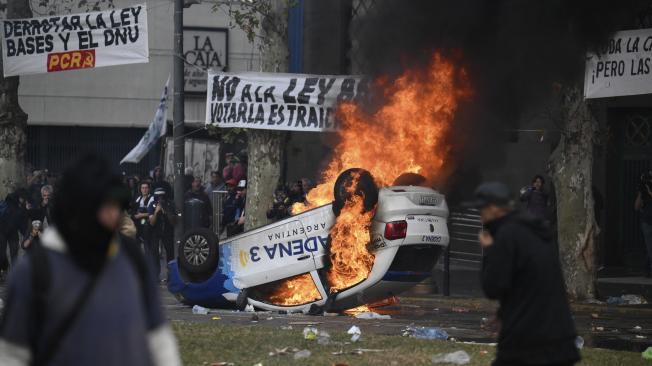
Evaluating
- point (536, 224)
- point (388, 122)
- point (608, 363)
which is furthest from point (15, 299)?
point (388, 122)

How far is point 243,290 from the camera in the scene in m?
12.9

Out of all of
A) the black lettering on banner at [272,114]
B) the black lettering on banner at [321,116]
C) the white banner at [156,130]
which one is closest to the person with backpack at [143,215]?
the black lettering on banner at [272,114]

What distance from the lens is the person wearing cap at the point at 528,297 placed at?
553cm

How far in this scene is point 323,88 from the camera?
57.0 ft

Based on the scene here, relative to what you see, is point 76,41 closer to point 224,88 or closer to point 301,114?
point 224,88

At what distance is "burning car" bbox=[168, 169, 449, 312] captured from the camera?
11875mm

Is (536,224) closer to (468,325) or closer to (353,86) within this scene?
(468,325)

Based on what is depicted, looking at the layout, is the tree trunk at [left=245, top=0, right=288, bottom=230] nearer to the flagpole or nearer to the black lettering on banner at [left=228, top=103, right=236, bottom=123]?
the black lettering on banner at [left=228, top=103, right=236, bottom=123]

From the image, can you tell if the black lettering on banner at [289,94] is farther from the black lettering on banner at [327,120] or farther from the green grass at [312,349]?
the green grass at [312,349]

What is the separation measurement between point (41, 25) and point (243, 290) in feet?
24.9

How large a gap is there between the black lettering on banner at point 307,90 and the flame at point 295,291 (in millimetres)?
4874

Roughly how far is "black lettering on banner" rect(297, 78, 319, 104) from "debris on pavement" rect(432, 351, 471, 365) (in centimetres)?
863

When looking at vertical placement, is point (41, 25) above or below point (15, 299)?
above

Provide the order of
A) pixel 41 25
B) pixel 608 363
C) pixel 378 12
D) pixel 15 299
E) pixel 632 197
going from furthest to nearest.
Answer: pixel 632 197 → pixel 41 25 → pixel 378 12 → pixel 608 363 → pixel 15 299
